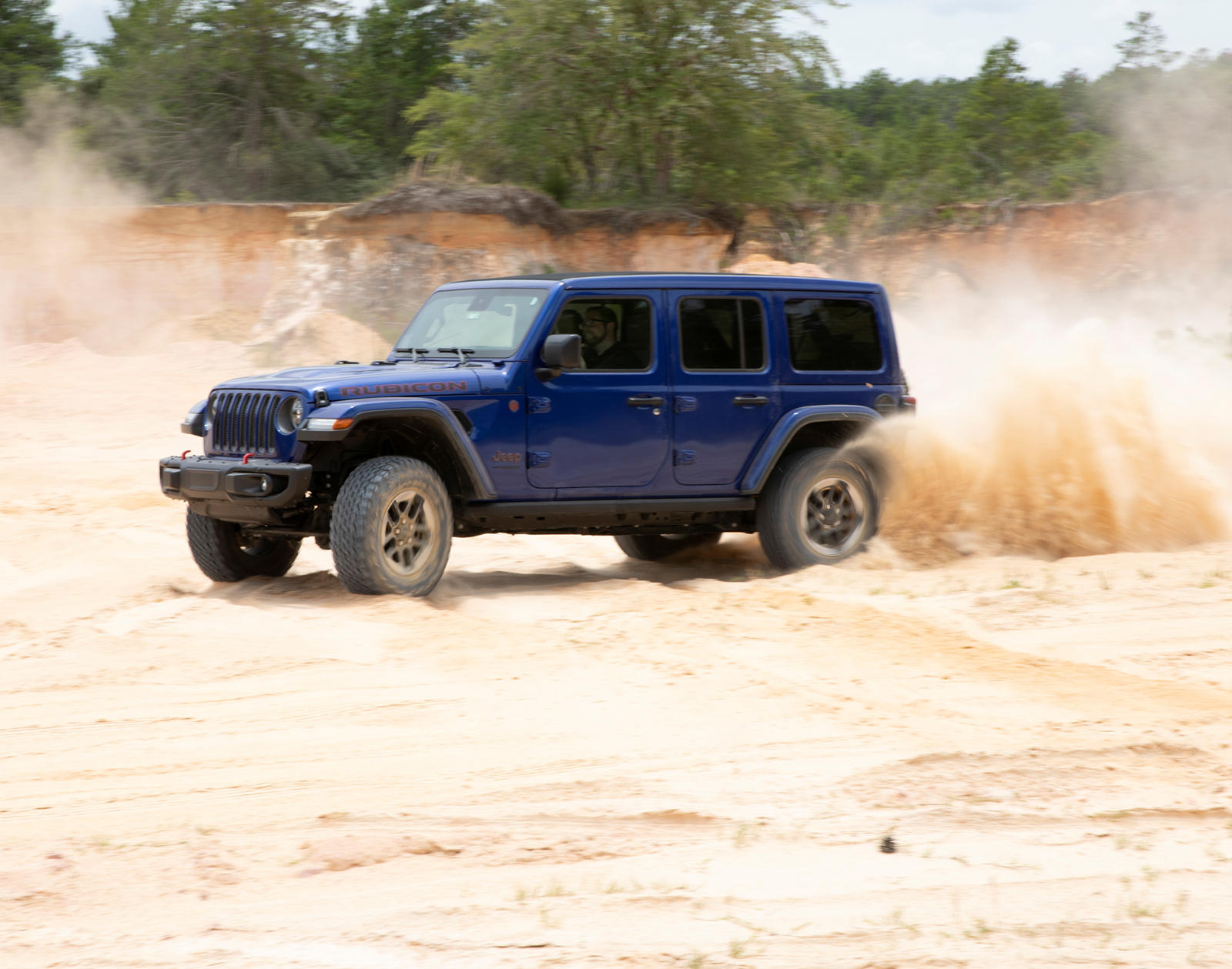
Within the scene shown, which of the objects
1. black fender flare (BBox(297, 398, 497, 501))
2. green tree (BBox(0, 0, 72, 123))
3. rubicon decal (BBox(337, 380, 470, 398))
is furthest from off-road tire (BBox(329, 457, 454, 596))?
green tree (BBox(0, 0, 72, 123))

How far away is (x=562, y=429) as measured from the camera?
8211mm

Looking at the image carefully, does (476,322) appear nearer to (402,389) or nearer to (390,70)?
(402,389)

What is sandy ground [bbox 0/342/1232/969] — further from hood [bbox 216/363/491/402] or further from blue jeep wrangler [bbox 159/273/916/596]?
hood [bbox 216/363/491/402]

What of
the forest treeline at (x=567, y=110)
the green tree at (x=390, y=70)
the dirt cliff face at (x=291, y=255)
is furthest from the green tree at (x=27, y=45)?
the dirt cliff face at (x=291, y=255)

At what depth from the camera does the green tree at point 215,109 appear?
30953 mm

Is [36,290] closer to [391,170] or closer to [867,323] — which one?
[391,170]

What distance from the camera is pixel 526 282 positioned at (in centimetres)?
845

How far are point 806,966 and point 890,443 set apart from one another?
6322mm

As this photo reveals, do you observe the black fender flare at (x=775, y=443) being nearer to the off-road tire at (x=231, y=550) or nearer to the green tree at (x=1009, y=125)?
the off-road tire at (x=231, y=550)

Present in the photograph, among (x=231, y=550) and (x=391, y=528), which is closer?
(x=391, y=528)

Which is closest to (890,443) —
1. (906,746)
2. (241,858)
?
(906,746)

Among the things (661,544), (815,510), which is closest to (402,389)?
(815,510)

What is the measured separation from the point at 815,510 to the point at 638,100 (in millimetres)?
19855

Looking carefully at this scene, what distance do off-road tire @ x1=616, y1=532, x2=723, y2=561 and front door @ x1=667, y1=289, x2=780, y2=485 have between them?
1611 mm
